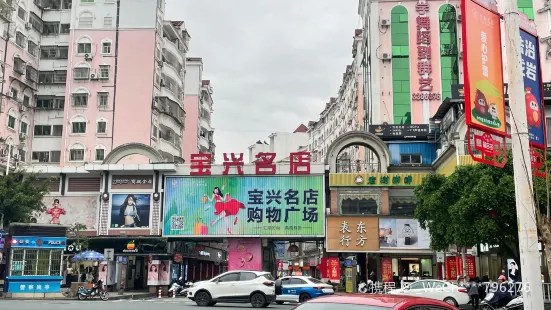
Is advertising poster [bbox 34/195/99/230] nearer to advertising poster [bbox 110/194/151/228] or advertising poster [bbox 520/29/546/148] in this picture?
advertising poster [bbox 110/194/151/228]

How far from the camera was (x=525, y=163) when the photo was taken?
27.0 feet

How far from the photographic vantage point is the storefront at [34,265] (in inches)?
1056

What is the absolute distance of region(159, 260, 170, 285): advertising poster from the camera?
120 ft

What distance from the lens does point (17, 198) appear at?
102ft

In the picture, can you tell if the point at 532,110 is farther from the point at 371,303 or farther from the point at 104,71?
the point at 104,71

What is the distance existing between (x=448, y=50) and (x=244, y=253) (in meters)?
22.0

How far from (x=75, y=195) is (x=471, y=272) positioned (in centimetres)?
2487

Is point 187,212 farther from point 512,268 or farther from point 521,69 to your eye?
point 521,69

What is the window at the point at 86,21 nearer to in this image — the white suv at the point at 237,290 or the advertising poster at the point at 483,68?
the white suv at the point at 237,290

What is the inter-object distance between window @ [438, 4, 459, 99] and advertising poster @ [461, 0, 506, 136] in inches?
1428

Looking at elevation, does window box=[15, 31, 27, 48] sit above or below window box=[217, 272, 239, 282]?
above

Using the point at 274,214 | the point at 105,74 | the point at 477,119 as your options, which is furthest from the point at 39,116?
the point at 477,119

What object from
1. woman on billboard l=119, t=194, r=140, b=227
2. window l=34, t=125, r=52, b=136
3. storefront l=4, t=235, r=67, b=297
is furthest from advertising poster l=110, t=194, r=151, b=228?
window l=34, t=125, r=52, b=136

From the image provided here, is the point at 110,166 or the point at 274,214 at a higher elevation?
the point at 110,166
